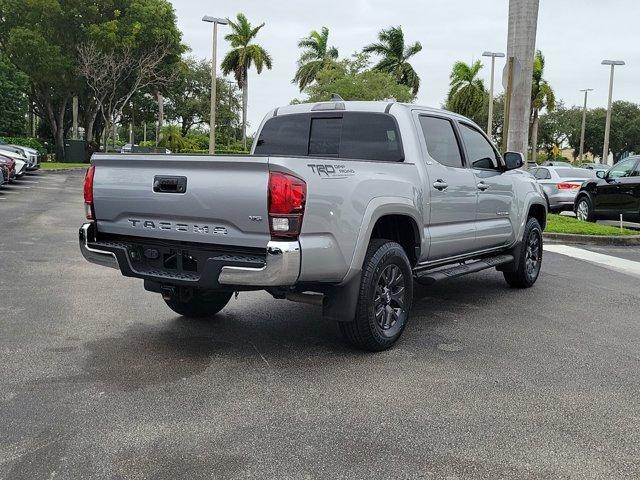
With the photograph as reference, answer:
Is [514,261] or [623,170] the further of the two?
[623,170]

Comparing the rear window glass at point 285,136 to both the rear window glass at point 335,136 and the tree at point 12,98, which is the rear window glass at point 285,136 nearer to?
the rear window glass at point 335,136

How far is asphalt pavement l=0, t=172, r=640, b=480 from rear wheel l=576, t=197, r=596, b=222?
911 cm

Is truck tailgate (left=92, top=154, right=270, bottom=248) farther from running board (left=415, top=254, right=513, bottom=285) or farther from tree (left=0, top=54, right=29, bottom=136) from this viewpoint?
tree (left=0, top=54, right=29, bottom=136)

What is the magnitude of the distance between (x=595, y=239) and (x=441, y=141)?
25.7ft

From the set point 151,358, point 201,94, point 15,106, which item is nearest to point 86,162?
point 15,106

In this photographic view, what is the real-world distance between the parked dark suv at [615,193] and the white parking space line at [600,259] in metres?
3.10

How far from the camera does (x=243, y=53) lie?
50.7 metres

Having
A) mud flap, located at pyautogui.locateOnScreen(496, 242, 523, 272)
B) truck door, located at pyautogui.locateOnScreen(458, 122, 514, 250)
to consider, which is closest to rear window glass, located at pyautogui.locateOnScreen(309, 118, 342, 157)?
truck door, located at pyautogui.locateOnScreen(458, 122, 514, 250)

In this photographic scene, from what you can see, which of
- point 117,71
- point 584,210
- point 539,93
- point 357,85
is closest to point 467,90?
point 539,93

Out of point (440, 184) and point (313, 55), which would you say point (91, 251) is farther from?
point (313, 55)

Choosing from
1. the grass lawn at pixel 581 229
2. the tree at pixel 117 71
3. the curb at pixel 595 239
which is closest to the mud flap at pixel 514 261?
the curb at pixel 595 239

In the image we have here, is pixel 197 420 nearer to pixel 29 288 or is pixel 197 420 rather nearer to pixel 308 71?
pixel 29 288

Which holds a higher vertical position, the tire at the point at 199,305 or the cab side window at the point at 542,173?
the cab side window at the point at 542,173

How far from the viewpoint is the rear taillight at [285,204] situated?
167 inches
